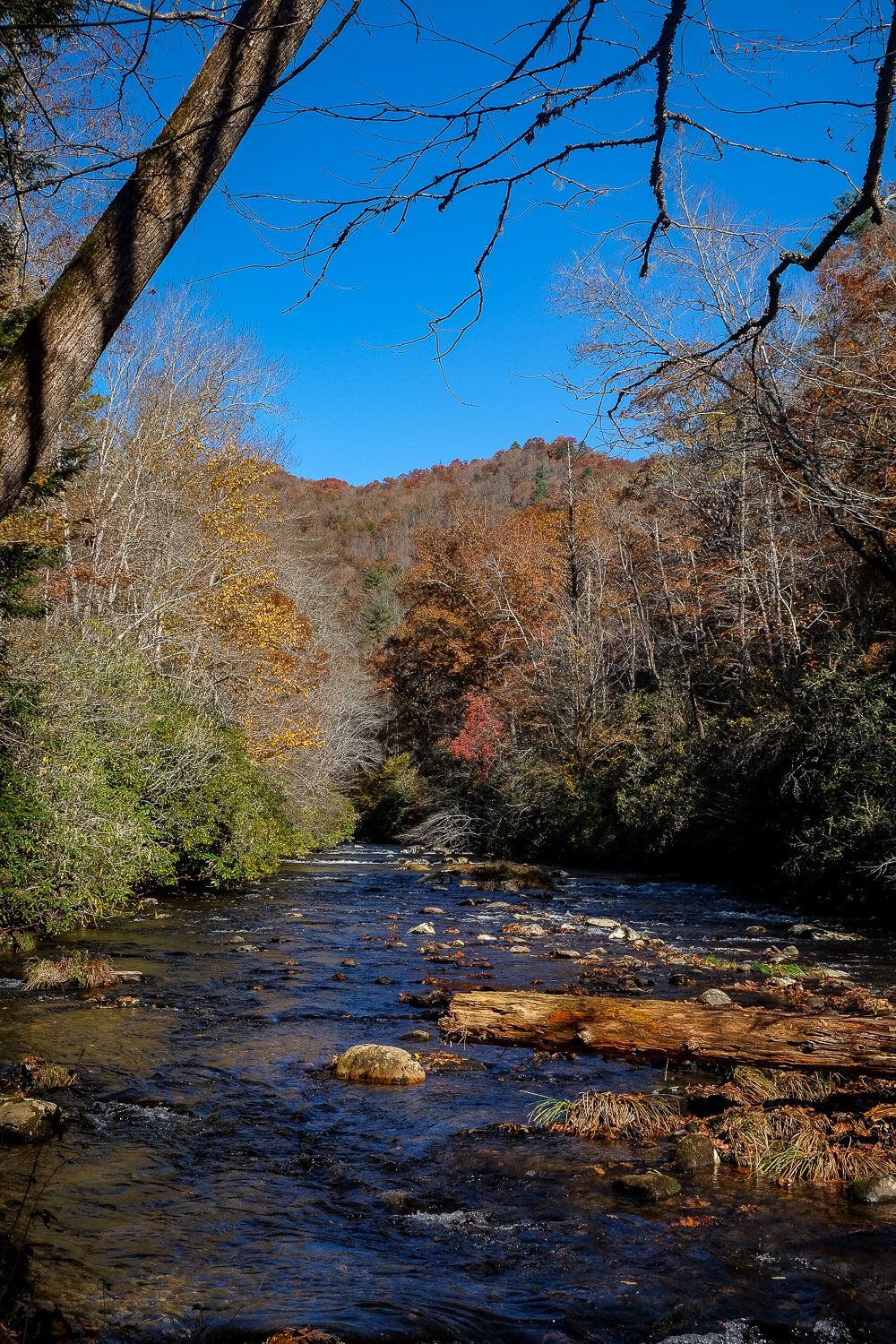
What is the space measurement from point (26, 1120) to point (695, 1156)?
3370 millimetres

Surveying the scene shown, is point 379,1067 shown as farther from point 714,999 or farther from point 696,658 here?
point 696,658

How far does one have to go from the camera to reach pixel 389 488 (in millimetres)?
92438

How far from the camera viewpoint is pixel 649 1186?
165 inches

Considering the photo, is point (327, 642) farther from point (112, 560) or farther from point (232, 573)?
point (112, 560)

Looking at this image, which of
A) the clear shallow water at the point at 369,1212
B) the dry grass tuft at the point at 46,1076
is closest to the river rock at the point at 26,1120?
the clear shallow water at the point at 369,1212

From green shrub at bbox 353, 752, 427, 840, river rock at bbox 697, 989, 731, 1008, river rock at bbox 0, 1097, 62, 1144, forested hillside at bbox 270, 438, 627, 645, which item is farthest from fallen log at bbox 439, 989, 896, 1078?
forested hillside at bbox 270, 438, 627, 645

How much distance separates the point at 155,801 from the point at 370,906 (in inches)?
151

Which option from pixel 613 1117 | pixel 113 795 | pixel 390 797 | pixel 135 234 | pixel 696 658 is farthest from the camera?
pixel 390 797

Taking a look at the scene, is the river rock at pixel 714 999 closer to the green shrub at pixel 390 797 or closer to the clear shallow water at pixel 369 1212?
the clear shallow water at pixel 369 1212

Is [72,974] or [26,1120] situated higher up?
[26,1120]

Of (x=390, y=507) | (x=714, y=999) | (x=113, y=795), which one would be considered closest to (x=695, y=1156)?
(x=714, y=999)

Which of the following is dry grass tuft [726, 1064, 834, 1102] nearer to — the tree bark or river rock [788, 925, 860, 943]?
the tree bark

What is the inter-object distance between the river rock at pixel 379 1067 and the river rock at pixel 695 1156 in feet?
6.15

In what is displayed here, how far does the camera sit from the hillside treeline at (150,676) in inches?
376
